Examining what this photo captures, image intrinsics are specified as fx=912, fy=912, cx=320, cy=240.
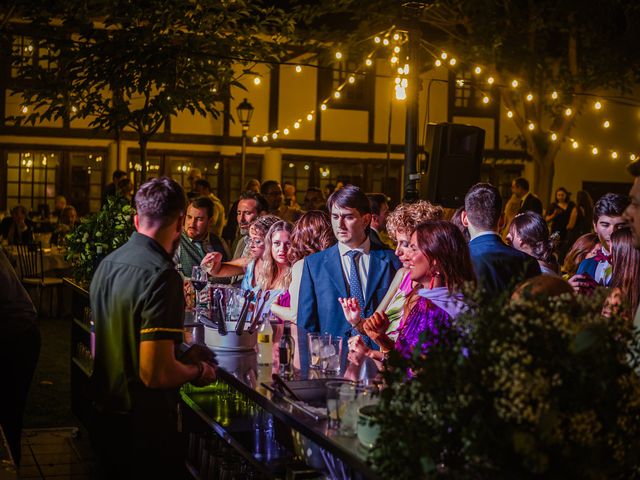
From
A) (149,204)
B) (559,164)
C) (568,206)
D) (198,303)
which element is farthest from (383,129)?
(149,204)

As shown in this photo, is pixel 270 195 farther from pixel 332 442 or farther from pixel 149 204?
pixel 332 442

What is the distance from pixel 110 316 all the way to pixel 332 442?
127 centimetres

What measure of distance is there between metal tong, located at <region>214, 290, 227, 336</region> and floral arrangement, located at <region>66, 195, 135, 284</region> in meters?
2.77

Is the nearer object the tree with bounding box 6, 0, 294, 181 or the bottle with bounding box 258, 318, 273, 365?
the bottle with bounding box 258, 318, 273, 365

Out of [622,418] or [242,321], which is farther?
[242,321]

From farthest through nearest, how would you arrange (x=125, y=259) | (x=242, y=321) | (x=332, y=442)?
(x=242, y=321), (x=125, y=259), (x=332, y=442)

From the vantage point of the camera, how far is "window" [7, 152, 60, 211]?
74.0ft

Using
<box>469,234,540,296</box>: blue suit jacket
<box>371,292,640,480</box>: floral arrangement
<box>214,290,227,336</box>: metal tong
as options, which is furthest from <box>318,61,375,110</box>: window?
<box>371,292,640,480</box>: floral arrangement

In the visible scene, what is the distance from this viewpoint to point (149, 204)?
394 cm

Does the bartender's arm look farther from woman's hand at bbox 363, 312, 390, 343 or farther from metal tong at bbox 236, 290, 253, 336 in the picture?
woman's hand at bbox 363, 312, 390, 343

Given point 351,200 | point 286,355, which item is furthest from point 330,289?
point 286,355

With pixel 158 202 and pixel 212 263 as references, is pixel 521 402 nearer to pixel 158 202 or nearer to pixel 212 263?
pixel 158 202

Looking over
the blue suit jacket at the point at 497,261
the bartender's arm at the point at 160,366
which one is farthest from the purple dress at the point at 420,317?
the blue suit jacket at the point at 497,261

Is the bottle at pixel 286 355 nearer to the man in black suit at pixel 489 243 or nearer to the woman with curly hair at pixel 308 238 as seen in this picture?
the man in black suit at pixel 489 243
